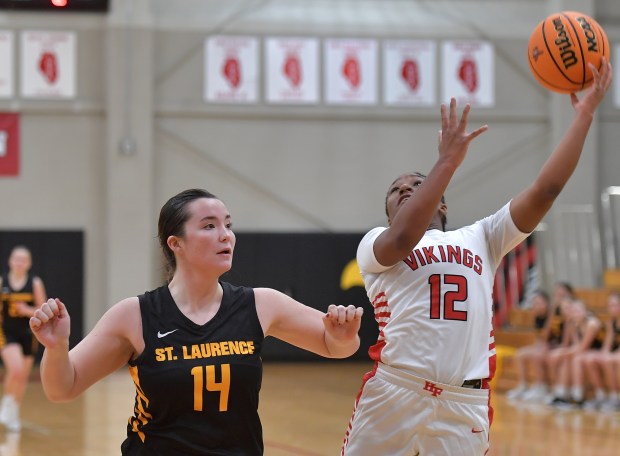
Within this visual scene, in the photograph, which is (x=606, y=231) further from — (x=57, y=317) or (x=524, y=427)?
(x=57, y=317)

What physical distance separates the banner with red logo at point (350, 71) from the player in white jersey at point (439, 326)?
13743 mm

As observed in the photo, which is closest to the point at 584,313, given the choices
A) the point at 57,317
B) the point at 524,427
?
the point at 524,427

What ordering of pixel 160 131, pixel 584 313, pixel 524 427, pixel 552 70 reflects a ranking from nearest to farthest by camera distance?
pixel 552 70
pixel 524 427
pixel 584 313
pixel 160 131

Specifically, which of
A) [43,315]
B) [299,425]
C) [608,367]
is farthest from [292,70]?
[43,315]

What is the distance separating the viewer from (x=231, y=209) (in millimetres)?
17312

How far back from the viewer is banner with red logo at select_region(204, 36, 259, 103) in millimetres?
17344

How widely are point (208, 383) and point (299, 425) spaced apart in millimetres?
7061

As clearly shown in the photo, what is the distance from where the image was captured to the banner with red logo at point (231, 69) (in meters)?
17.3

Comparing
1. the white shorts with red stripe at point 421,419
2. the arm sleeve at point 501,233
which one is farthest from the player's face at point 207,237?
the arm sleeve at point 501,233

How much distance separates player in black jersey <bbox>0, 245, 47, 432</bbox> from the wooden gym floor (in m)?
0.31

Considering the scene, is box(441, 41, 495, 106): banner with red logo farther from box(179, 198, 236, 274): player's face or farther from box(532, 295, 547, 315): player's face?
box(179, 198, 236, 274): player's face

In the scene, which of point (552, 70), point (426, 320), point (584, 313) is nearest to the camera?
point (426, 320)

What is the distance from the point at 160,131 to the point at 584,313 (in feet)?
27.2

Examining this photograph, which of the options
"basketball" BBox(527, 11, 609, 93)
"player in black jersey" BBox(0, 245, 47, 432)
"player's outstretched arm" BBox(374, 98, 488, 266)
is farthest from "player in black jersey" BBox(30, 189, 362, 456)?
"player in black jersey" BBox(0, 245, 47, 432)
